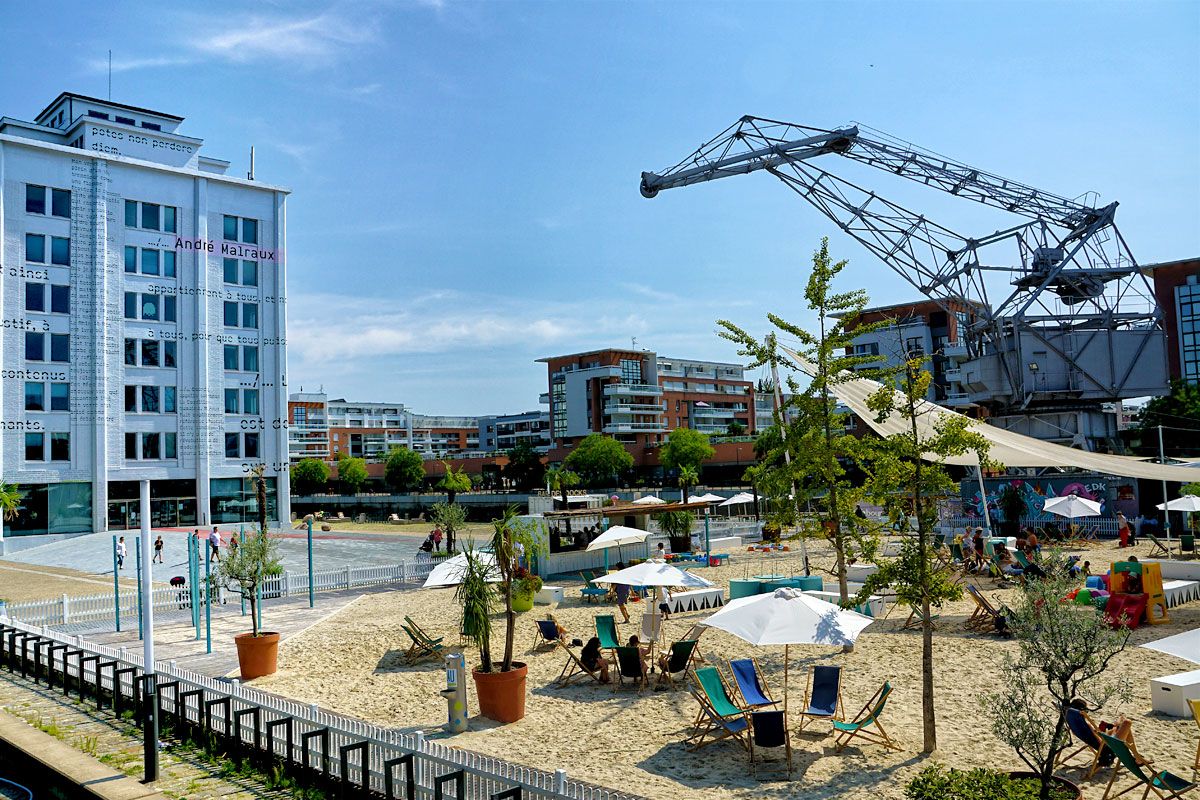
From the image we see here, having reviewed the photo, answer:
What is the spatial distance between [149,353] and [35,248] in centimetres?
826

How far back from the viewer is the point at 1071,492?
3444 cm

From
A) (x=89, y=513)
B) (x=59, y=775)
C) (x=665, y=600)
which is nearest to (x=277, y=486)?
(x=89, y=513)

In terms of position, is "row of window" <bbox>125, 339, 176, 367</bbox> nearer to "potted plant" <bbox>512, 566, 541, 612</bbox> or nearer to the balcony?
"potted plant" <bbox>512, 566, 541, 612</bbox>

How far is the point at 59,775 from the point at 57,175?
5030 centimetres

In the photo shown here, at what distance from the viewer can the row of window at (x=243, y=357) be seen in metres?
55.5

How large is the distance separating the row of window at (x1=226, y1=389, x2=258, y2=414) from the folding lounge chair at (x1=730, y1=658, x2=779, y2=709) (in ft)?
169

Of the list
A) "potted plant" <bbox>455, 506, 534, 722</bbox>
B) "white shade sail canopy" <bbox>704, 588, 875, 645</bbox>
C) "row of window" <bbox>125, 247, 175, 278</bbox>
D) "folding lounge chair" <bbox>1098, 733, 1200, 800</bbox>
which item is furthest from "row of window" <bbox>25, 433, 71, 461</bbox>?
"folding lounge chair" <bbox>1098, 733, 1200, 800</bbox>

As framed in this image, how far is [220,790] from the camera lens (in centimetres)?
918

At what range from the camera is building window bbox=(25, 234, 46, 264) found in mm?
48438

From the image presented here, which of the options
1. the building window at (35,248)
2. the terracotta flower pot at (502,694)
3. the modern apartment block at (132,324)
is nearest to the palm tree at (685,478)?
the terracotta flower pot at (502,694)

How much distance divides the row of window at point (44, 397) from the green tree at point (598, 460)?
167 feet

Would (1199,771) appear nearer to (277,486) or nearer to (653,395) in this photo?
(277,486)

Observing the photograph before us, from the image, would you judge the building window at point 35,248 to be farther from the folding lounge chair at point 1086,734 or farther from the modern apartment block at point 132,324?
the folding lounge chair at point 1086,734

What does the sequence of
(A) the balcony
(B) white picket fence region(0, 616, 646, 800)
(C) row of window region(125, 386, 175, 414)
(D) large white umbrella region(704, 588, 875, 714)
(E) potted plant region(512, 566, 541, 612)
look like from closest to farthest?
(B) white picket fence region(0, 616, 646, 800)
(D) large white umbrella region(704, 588, 875, 714)
(E) potted plant region(512, 566, 541, 612)
(C) row of window region(125, 386, 175, 414)
(A) the balcony
